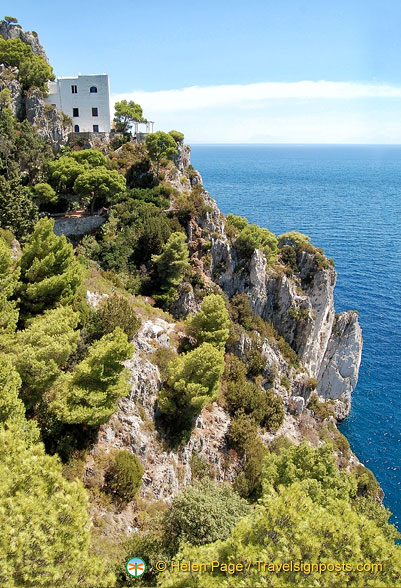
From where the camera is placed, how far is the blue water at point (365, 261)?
50688mm

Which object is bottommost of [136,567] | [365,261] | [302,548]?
[136,567]

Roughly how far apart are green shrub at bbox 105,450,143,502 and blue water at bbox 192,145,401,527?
32877 mm

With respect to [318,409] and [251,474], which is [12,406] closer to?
[251,474]

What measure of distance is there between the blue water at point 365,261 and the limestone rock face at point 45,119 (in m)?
55.2

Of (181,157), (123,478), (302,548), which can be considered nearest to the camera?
(302,548)

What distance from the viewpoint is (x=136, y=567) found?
1770 centimetres

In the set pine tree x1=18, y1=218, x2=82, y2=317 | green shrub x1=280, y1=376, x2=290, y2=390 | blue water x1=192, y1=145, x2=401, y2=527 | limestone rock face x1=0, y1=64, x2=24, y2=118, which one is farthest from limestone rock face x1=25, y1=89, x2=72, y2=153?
blue water x1=192, y1=145, x2=401, y2=527

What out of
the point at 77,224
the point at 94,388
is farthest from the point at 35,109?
the point at 94,388

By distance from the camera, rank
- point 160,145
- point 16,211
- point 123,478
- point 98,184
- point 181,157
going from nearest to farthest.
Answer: point 123,478 < point 16,211 < point 98,184 < point 160,145 < point 181,157

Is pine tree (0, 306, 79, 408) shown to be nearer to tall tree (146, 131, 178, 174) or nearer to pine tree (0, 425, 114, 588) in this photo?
pine tree (0, 425, 114, 588)

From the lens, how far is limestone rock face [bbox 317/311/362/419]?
59.8 metres

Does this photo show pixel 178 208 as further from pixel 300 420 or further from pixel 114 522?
pixel 114 522

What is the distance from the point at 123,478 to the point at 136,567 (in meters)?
5.09

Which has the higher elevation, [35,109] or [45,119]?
[35,109]
